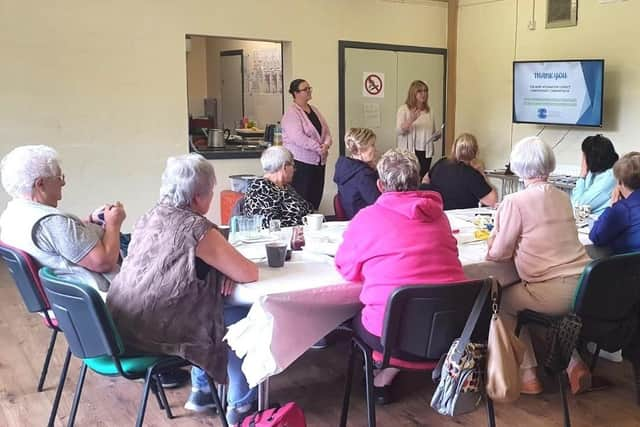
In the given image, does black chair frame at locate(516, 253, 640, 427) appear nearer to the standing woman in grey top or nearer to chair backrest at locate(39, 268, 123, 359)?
chair backrest at locate(39, 268, 123, 359)

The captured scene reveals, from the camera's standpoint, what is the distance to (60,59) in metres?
5.57

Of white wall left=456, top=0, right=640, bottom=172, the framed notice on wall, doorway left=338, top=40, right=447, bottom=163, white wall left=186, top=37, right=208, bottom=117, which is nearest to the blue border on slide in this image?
white wall left=456, top=0, right=640, bottom=172

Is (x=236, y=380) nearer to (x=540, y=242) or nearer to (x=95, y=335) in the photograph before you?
(x=95, y=335)

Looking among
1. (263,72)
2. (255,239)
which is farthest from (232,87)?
(255,239)

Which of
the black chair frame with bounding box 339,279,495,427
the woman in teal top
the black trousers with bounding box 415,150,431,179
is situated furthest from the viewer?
the black trousers with bounding box 415,150,431,179

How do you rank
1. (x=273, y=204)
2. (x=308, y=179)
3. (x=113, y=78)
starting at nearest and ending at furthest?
1. (x=273, y=204)
2. (x=113, y=78)
3. (x=308, y=179)

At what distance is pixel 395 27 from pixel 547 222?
4933 mm

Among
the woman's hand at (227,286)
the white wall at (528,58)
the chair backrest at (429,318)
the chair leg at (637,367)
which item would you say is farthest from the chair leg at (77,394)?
the white wall at (528,58)

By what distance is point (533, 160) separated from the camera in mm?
2943

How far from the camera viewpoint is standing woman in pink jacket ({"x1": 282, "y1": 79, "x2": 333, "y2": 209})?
594cm

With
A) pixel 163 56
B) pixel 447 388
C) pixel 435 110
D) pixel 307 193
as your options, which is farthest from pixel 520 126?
pixel 447 388

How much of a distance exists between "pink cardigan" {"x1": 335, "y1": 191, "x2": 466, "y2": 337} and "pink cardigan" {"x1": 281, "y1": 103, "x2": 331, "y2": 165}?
3.51m

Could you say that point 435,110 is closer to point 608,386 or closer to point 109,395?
point 608,386

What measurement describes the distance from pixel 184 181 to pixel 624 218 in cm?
196
